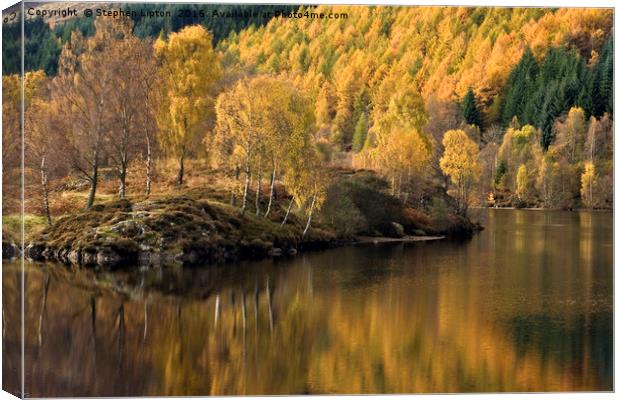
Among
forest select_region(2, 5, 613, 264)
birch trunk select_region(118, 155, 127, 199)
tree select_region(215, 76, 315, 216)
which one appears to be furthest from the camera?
tree select_region(215, 76, 315, 216)

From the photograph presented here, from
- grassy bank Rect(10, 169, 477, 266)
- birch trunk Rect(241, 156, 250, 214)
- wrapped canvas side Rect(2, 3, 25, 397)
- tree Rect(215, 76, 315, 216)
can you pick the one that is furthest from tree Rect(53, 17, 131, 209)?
birch trunk Rect(241, 156, 250, 214)

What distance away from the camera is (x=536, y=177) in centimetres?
2991

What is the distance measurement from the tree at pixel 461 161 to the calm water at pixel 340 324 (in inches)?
46.4

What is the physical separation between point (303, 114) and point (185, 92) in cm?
401

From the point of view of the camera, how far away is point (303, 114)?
3516 centimetres

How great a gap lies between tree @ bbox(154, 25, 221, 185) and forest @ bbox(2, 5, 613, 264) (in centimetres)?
8

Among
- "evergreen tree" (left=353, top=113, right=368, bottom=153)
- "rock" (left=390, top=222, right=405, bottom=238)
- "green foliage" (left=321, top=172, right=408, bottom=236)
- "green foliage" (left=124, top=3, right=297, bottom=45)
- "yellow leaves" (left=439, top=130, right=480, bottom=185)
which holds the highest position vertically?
"green foliage" (left=124, top=3, right=297, bottom=45)

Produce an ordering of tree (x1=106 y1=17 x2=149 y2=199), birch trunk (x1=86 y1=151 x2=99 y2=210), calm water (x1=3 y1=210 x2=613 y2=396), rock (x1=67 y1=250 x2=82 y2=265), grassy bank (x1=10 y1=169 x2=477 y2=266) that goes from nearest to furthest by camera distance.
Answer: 1. calm water (x1=3 y1=210 x2=613 y2=396)
2. birch trunk (x1=86 y1=151 x2=99 y2=210)
3. tree (x1=106 y1=17 x2=149 y2=199)
4. grassy bank (x1=10 y1=169 x2=477 y2=266)
5. rock (x1=67 y1=250 x2=82 y2=265)

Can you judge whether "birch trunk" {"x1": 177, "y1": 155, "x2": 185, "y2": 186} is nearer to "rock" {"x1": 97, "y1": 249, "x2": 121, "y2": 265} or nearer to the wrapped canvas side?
"rock" {"x1": 97, "y1": 249, "x2": 121, "y2": 265}

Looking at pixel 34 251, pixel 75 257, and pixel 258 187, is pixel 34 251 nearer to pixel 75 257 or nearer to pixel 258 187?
pixel 75 257

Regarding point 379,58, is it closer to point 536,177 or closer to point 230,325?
point 536,177

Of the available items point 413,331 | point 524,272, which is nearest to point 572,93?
point 524,272

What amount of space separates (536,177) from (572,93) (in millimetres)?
2569

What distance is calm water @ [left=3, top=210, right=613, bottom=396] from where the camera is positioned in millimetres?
21578
